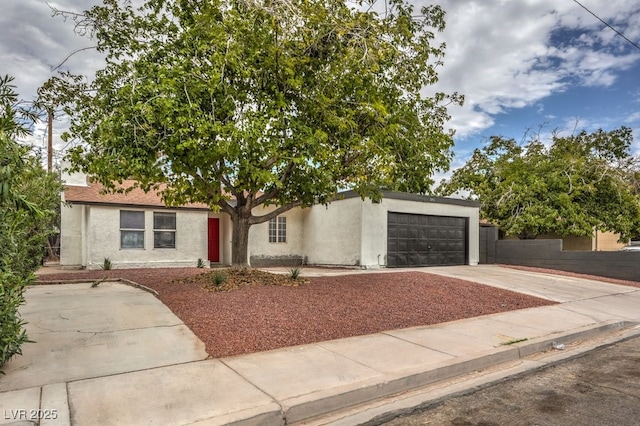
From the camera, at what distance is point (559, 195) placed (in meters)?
21.1

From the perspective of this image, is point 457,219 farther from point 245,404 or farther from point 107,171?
point 245,404

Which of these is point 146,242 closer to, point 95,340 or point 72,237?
point 72,237

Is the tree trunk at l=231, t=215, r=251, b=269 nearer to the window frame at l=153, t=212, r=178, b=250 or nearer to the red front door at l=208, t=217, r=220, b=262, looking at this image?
the window frame at l=153, t=212, r=178, b=250

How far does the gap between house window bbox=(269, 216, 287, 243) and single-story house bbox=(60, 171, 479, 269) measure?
0.15ft

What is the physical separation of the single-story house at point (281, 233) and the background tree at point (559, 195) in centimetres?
394

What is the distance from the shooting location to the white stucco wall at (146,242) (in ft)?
50.4

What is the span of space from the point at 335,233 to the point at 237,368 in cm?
1255

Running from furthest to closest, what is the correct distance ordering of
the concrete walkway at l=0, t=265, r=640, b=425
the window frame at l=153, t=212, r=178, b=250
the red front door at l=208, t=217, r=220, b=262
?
the red front door at l=208, t=217, r=220, b=262
the window frame at l=153, t=212, r=178, b=250
the concrete walkway at l=0, t=265, r=640, b=425

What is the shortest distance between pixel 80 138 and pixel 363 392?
8.10 metres

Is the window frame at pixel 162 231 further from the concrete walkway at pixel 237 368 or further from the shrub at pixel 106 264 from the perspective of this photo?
the concrete walkway at pixel 237 368

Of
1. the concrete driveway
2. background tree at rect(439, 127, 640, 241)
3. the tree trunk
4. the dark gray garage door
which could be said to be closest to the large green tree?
the tree trunk

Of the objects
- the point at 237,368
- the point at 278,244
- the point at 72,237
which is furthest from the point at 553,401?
the point at 72,237

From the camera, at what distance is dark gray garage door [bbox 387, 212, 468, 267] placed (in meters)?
17.1

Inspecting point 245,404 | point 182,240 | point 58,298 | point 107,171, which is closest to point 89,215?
point 182,240
